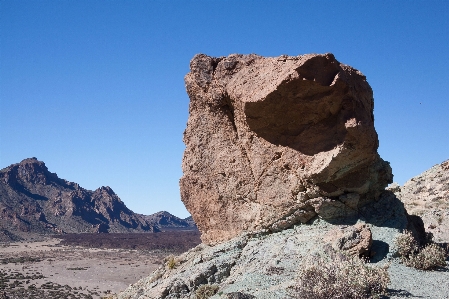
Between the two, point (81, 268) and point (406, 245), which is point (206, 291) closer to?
point (406, 245)

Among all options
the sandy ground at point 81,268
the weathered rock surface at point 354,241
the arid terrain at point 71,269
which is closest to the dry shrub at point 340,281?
the weathered rock surface at point 354,241

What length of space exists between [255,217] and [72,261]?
6550 centimetres

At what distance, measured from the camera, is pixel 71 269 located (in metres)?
60.5

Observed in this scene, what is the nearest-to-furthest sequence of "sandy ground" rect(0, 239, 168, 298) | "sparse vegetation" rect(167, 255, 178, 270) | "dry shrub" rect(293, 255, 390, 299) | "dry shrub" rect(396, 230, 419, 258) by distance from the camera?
"dry shrub" rect(293, 255, 390, 299), "dry shrub" rect(396, 230, 419, 258), "sparse vegetation" rect(167, 255, 178, 270), "sandy ground" rect(0, 239, 168, 298)

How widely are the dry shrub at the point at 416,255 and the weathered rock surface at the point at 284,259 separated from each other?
18 centimetres

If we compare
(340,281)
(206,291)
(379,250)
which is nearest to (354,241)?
(379,250)

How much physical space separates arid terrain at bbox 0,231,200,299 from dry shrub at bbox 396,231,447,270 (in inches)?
1255

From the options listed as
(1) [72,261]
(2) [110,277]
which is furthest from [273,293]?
(1) [72,261]

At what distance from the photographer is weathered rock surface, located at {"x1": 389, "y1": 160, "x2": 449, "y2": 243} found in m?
17.2

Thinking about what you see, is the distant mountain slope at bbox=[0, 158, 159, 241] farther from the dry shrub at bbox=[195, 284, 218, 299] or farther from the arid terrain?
the dry shrub at bbox=[195, 284, 218, 299]

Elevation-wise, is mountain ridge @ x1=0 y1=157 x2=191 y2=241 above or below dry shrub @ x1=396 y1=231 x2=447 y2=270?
above

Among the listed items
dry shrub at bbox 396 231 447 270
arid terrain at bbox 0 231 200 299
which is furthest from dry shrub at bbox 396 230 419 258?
arid terrain at bbox 0 231 200 299

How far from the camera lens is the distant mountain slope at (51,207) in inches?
4808

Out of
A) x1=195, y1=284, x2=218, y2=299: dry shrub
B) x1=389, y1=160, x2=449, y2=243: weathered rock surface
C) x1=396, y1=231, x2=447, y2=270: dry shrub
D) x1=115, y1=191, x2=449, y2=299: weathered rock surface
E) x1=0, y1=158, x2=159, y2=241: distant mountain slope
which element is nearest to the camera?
x1=115, y1=191, x2=449, y2=299: weathered rock surface
